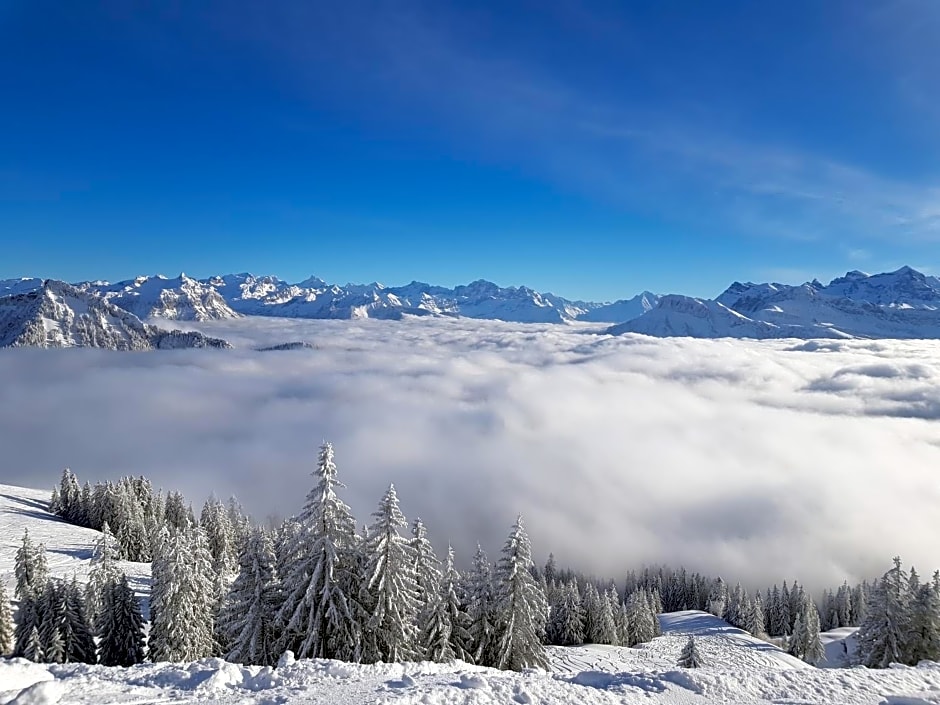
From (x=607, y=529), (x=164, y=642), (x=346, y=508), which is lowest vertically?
(x=607, y=529)

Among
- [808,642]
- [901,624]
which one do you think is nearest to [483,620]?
[901,624]

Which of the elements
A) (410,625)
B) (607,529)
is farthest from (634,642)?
(607,529)

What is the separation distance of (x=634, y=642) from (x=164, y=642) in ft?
191

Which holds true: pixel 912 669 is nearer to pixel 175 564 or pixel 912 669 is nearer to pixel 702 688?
pixel 702 688

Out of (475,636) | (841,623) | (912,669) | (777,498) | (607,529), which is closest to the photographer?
(912,669)

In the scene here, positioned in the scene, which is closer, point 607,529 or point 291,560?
point 291,560

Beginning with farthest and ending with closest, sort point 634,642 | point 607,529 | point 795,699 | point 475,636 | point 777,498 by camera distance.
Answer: point 777,498
point 607,529
point 634,642
point 475,636
point 795,699

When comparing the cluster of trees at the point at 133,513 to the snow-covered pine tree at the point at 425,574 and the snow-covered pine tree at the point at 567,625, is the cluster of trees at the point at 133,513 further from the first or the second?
the snow-covered pine tree at the point at 425,574

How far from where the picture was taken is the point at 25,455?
629 ft

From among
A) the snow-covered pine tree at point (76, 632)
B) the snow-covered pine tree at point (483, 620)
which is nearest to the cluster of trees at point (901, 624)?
the snow-covered pine tree at point (483, 620)

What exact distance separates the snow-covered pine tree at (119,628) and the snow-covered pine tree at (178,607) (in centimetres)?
239

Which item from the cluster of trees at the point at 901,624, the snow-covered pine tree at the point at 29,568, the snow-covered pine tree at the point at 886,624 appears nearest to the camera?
the cluster of trees at the point at 901,624

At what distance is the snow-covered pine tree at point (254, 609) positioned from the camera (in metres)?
24.0

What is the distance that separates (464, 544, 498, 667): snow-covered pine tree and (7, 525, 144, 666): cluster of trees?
74.7ft
